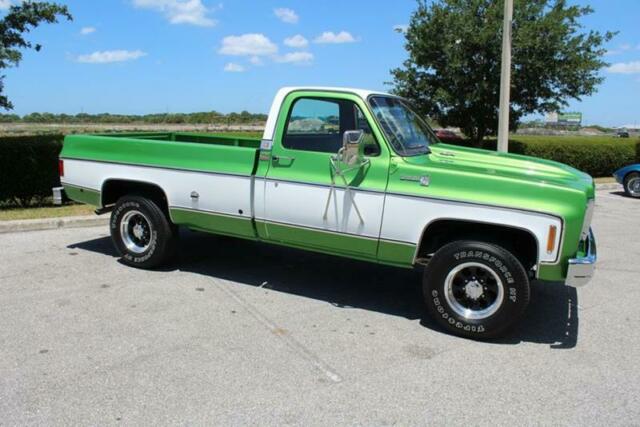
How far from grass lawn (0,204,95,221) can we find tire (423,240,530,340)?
21.0ft

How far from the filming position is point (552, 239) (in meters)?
4.35

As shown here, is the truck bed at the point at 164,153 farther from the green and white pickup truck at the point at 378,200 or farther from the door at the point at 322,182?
the door at the point at 322,182

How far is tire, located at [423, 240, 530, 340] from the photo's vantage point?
14.8 feet

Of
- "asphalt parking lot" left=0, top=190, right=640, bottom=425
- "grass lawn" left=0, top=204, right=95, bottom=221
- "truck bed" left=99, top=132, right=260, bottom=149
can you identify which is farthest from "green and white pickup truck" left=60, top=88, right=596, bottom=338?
"grass lawn" left=0, top=204, right=95, bottom=221

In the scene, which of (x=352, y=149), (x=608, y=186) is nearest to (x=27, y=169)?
(x=352, y=149)

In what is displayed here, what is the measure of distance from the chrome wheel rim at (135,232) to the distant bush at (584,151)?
1238 cm

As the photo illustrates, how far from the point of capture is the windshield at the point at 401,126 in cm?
513

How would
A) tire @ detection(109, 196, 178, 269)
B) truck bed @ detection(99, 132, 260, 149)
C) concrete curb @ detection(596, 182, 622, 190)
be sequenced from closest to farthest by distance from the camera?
1. tire @ detection(109, 196, 178, 269)
2. truck bed @ detection(99, 132, 260, 149)
3. concrete curb @ detection(596, 182, 622, 190)

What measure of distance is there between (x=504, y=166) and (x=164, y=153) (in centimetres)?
346

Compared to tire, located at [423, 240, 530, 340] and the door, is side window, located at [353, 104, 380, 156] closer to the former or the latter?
the door

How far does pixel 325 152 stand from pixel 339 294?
4.96 feet

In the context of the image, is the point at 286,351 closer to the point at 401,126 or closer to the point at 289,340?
the point at 289,340

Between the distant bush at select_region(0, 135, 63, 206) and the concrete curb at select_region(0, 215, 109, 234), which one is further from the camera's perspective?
the distant bush at select_region(0, 135, 63, 206)

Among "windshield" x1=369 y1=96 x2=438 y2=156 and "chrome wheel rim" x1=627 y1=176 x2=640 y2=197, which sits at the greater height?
"windshield" x1=369 y1=96 x2=438 y2=156
